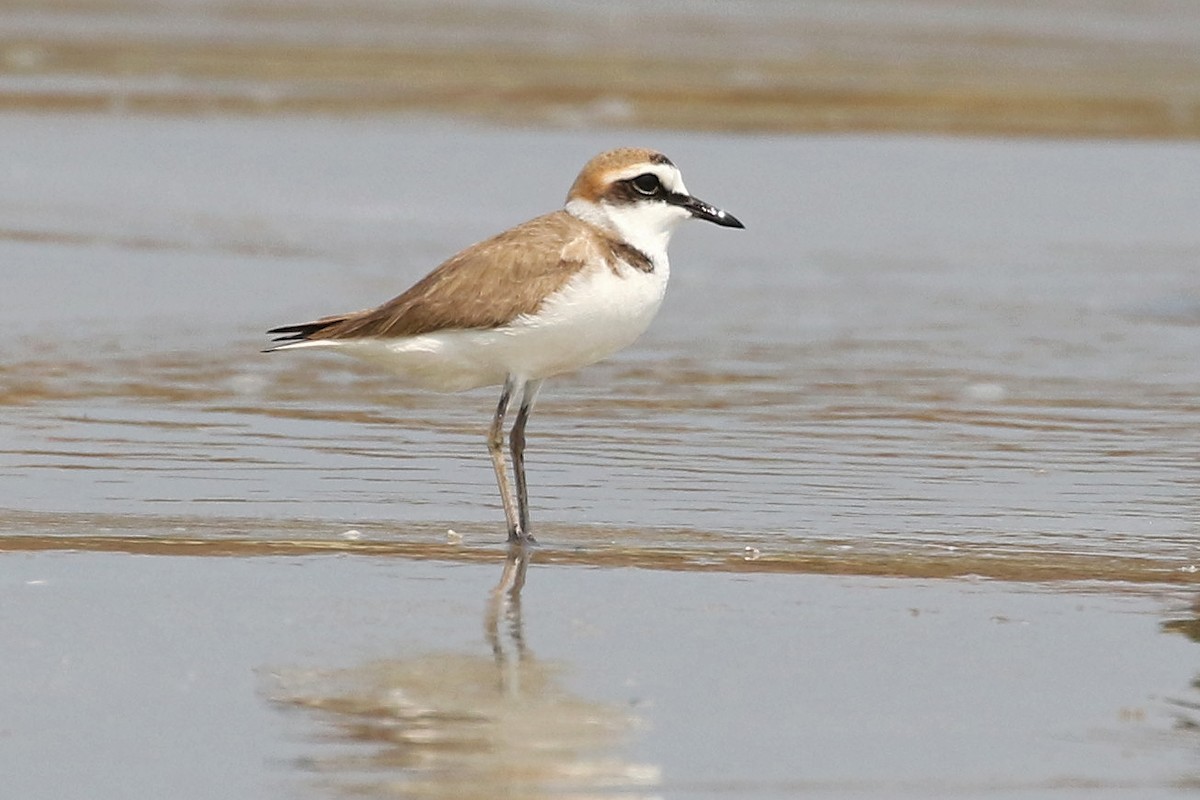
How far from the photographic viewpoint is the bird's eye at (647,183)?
20.3 feet

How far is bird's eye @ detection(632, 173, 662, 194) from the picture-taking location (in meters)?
6.20

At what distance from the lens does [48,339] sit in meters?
8.76

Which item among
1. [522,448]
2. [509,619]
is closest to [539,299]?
[522,448]

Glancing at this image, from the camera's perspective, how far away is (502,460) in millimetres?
6219

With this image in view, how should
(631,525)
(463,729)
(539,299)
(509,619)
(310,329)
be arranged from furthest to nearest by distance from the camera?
(310,329) < (631,525) < (539,299) < (509,619) < (463,729)

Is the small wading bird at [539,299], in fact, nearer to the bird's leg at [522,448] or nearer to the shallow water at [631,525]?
the bird's leg at [522,448]

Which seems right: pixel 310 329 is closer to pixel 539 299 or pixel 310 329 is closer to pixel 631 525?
pixel 539 299

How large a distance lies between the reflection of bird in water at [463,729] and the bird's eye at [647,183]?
1672 millimetres

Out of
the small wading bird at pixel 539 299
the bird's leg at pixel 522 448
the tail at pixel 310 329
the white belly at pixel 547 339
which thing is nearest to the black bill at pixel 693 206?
the small wading bird at pixel 539 299

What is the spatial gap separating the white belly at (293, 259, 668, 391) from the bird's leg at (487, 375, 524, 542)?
0.06m

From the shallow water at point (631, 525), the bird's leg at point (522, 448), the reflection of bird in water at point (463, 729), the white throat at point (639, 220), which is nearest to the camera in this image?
the reflection of bird in water at point (463, 729)

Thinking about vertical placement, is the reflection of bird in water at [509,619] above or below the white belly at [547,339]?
below

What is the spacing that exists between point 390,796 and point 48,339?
205 inches

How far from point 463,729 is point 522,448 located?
6.90 ft
